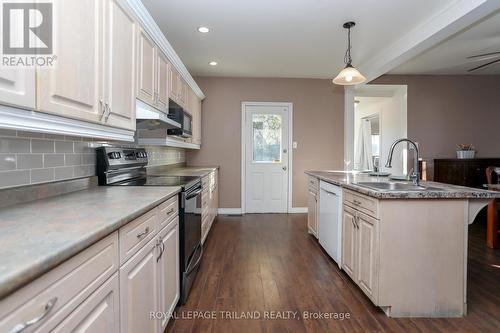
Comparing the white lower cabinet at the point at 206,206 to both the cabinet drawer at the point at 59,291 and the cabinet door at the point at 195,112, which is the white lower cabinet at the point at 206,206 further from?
the cabinet drawer at the point at 59,291

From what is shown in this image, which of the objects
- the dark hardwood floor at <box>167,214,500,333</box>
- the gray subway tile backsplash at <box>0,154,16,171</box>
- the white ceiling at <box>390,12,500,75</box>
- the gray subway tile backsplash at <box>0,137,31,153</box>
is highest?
the white ceiling at <box>390,12,500,75</box>

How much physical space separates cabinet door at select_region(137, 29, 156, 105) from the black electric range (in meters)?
0.50

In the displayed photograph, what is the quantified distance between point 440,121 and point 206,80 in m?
4.41

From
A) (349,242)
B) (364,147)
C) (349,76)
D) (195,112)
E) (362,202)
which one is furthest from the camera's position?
(364,147)

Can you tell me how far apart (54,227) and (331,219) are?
2448 mm

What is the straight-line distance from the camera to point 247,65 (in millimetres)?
4480

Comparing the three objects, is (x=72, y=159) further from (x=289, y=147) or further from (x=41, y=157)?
(x=289, y=147)

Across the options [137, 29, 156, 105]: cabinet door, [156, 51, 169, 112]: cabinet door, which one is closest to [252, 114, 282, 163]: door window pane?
[156, 51, 169, 112]: cabinet door

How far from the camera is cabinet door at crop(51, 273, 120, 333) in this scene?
769 mm

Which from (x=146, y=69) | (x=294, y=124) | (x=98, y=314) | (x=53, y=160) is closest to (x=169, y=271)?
(x=98, y=314)

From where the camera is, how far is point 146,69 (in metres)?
2.20

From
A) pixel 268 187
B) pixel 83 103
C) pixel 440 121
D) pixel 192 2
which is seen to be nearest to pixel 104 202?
pixel 83 103

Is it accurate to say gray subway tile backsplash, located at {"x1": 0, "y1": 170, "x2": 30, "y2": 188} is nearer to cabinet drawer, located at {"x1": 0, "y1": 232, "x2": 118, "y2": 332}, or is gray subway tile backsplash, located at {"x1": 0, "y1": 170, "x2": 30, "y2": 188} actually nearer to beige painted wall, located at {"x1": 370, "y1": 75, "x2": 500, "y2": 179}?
cabinet drawer, located at {"x1": 0, "y1": 232, "x2": 118, "y2": 332}

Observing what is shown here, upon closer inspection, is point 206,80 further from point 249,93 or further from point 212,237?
point 212,237
